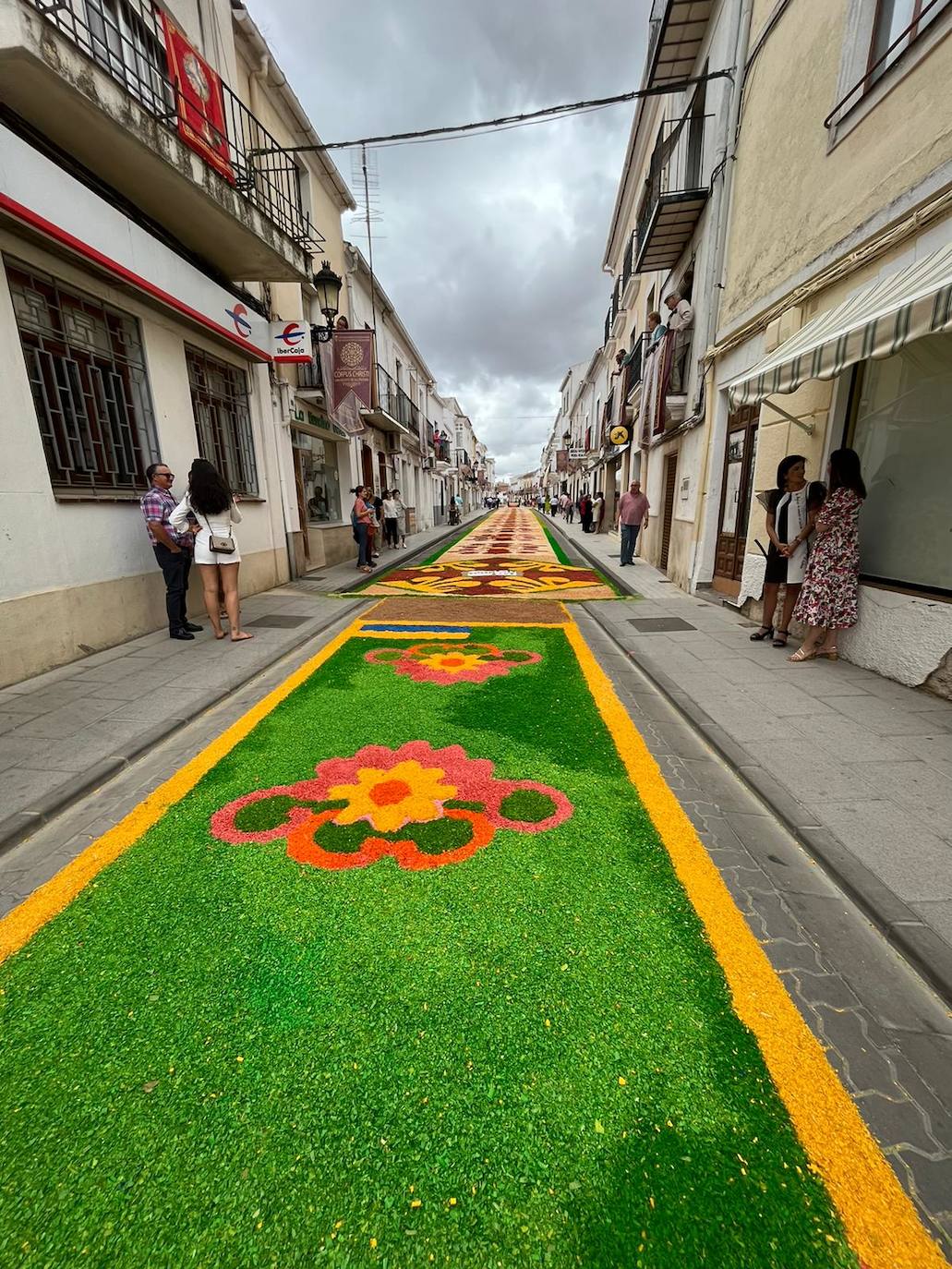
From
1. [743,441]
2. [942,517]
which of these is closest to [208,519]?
[942,517]

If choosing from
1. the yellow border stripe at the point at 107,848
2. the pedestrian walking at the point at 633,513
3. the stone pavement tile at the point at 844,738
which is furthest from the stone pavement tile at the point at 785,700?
the pedestrian walking at the point at 633,513

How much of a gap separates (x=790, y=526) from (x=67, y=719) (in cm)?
632

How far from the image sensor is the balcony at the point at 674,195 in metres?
8.80

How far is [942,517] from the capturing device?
4.30 metres

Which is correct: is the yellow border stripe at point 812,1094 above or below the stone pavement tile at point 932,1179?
above

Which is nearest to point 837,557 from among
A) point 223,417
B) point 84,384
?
point 84,384

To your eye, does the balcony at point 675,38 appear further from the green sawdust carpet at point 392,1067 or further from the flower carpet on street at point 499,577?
the green sawdust carpet at point 392,1067

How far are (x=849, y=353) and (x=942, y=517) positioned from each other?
5.44ft

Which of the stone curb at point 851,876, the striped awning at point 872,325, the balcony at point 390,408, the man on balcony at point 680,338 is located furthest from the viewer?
the balcony at point 390,408

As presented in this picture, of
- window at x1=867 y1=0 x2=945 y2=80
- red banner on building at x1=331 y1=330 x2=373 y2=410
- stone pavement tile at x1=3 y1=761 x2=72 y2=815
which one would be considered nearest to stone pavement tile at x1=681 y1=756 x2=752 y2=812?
stone pavement tile at x1=3 y1=761 x2=72 y2=815

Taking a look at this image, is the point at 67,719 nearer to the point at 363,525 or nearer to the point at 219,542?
the point at 219,542

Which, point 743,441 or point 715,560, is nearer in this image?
point 743,441

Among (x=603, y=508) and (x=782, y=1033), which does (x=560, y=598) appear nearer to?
(x=782, y=1033)

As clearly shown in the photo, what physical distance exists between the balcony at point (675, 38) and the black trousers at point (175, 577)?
10.7 meters
